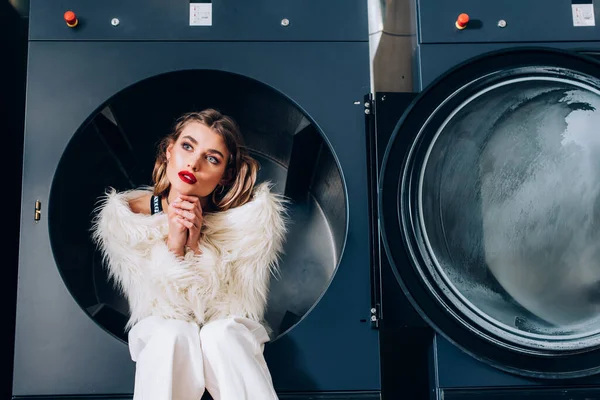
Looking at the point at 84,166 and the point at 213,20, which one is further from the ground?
the point at 213,20

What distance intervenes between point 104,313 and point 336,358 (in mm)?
493

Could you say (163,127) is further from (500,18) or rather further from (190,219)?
(500,18)

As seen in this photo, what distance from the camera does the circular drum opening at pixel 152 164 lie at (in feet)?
3.92

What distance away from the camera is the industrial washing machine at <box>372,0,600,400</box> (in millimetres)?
1090

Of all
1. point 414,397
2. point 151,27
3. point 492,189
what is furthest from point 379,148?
point 414,397

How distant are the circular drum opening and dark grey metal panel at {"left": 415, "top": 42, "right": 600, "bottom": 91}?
251 millimetres

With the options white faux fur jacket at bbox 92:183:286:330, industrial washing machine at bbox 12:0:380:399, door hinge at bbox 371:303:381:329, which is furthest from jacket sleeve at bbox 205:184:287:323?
door hinge at bbox 371:303:381:329

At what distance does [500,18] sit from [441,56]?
157 millimetres

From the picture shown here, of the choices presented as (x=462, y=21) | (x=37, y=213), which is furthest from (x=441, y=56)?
(x=37, y=213)

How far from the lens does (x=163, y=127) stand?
133cm

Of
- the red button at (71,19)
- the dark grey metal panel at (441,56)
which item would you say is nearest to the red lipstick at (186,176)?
the red button at (71,19)

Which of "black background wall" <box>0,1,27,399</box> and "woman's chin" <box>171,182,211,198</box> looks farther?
"black background wall" <box>0,1,27,399</box>

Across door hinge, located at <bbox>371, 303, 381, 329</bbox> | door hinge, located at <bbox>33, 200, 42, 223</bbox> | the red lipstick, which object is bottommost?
door hinge, located at <bbox>371, 303, 381, 329</bbox>

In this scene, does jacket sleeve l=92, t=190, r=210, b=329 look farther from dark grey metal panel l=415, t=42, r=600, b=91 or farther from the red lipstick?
dark grey metal panel l=415, t=42, r=600, b=91
